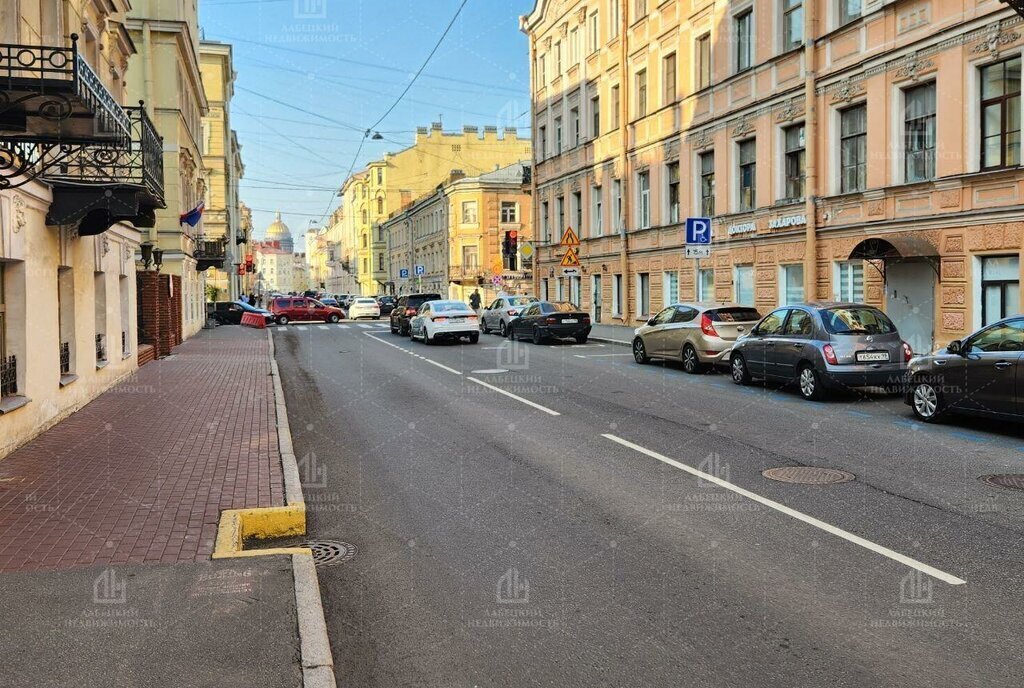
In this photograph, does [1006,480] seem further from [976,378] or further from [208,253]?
[208,253]

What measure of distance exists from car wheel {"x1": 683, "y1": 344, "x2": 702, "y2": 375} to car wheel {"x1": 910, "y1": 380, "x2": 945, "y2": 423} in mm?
6877

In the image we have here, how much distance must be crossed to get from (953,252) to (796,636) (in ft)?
53.6

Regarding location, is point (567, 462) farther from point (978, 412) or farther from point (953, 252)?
point (953, 252)

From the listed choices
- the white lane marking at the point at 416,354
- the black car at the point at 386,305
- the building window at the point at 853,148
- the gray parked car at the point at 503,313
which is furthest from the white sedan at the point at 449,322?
the black car at the point at 386,305

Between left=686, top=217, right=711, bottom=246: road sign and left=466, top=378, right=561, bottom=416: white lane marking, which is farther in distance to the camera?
left=686, top=217, right=711, bottom=246: road sign

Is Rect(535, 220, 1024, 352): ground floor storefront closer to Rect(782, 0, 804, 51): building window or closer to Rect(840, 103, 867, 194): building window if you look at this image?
Rect(840, 103, 867, 194): building window

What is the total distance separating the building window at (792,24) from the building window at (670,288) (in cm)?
929

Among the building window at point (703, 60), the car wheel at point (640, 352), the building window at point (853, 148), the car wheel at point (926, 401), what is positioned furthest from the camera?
the building window at point (703, 60)

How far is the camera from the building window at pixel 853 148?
70.3ft

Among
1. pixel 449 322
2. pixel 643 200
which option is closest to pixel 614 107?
pixel 643 200

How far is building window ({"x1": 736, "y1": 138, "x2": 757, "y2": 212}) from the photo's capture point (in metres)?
26.2

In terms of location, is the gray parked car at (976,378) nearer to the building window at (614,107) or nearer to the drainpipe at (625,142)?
the drainpipe at (625,142)

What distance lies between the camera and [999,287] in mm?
17656

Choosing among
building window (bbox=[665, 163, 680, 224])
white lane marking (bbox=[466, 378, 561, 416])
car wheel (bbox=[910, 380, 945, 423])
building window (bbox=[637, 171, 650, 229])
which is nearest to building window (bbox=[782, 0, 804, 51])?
building window (bbox=[665, 163, 680, 224])
